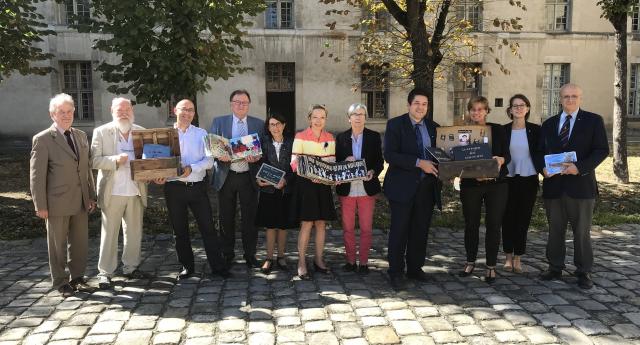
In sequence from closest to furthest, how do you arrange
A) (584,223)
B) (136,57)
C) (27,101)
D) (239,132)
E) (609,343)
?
(609,343) < (584,223) < (239,132) < (136,57) < (27,101)

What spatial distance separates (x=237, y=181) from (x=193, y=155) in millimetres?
589

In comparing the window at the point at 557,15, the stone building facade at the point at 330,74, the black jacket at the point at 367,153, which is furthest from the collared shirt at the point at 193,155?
the window at the point at 557,15

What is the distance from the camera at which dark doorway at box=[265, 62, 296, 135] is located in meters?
21.6

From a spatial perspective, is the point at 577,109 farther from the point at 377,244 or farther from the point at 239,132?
the point at 239,132

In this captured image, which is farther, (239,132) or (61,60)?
(61,60)

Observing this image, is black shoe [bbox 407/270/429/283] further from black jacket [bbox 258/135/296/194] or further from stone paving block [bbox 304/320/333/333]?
black jacket [bbox 258/135/296/194]

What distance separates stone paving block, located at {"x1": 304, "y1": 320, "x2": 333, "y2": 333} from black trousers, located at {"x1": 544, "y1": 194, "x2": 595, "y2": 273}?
108 inches

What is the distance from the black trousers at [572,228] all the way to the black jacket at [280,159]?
286 centimetres

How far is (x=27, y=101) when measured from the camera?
1991 cm

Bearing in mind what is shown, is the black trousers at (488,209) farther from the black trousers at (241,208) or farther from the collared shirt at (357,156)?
the black trousers at (241,208)

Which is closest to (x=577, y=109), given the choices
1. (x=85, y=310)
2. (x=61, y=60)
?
(x=85, y=310)

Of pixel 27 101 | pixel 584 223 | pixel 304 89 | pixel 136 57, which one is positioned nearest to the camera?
pixel 584 223

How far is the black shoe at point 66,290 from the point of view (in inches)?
204

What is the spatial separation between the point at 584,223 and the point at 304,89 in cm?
1702
